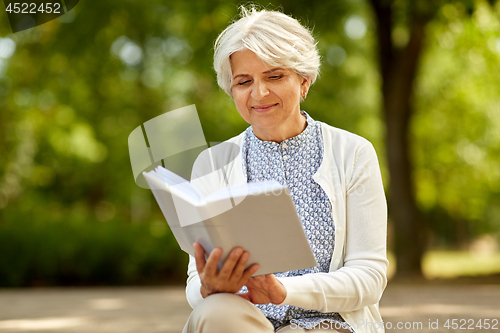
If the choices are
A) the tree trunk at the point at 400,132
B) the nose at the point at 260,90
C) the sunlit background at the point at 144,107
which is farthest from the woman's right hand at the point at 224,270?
the tree trunk at the point at 400,132

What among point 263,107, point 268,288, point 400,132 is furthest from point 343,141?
point 400,132

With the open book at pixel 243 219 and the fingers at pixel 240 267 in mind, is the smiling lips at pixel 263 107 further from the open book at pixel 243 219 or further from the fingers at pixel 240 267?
the fingers at pixel 240 267

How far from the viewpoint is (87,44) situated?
30.2 ft

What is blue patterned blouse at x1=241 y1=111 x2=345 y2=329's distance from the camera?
1854 millimetres

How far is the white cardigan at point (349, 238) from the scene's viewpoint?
1.72 metres

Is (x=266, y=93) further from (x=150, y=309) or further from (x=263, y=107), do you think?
(x=150, y=309)

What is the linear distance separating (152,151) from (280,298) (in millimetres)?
600

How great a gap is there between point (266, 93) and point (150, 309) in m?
4.63

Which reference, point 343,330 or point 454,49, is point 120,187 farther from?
point 343,330

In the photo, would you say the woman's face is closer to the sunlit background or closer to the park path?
the park path

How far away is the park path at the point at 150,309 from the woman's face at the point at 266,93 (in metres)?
2.93

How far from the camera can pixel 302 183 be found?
78.7 inches

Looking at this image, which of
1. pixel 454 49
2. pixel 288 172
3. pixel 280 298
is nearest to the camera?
pixel 280 298

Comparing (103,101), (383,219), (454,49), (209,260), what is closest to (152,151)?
(209,260)
